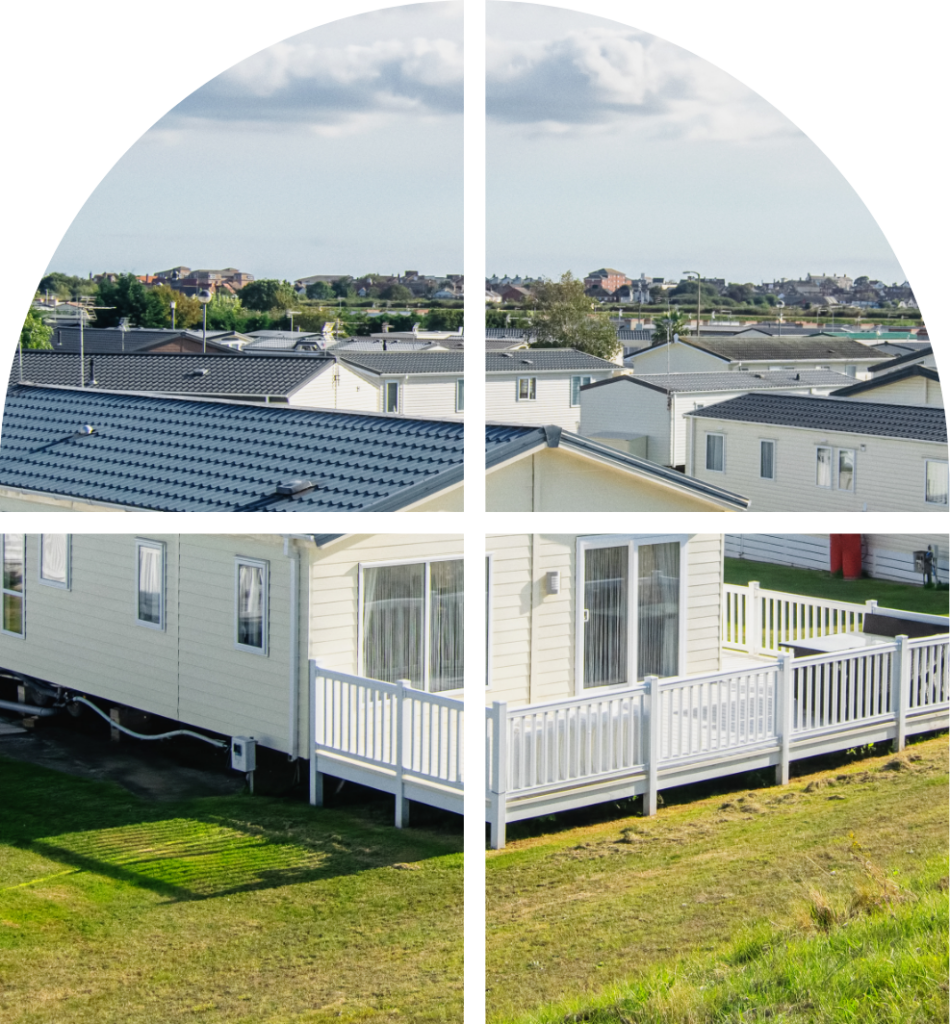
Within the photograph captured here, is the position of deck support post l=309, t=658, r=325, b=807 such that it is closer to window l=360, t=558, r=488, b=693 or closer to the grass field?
window l=360, t=558, r=488, b=693

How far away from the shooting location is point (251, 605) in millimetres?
3174

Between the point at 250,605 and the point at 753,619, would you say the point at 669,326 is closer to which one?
the point at 753,619

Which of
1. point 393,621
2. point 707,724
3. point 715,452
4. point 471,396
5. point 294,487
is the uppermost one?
point 471,396

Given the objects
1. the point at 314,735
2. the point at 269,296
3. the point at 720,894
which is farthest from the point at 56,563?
the point at 720,894

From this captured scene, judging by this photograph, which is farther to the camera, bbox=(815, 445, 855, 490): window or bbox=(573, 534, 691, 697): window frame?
bbox=(573, 534, 691, 697): window frame

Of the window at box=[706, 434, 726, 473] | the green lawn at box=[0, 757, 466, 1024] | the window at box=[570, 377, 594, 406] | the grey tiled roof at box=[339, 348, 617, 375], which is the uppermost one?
the grey tiled roof at box=[339, 348, 617, 375]

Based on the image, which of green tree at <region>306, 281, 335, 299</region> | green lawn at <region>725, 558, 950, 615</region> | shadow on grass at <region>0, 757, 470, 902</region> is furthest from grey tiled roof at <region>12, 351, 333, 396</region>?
green lawn at <region>725, 558, 950, 615</region>

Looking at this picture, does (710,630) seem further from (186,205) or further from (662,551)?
(186,205)

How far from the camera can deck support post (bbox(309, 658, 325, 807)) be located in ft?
9.52

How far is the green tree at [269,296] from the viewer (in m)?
2.37

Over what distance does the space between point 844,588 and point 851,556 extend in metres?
0.09

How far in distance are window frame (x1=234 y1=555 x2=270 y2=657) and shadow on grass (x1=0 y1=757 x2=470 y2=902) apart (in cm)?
52

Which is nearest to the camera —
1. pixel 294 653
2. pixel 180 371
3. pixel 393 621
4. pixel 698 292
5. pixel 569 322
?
pixel 698 292

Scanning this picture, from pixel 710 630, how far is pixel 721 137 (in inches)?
52.0
